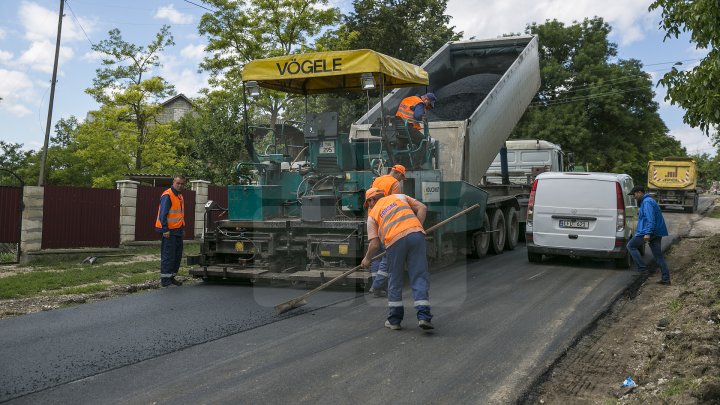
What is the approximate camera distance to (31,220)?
13.0 meters

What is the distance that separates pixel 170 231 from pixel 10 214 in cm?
538

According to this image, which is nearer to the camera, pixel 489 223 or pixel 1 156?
pixel 489 223

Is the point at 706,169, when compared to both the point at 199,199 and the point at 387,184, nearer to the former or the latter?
the point at 199,199

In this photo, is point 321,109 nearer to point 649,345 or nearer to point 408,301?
point 408,301

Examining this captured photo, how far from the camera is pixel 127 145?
94.7 feet

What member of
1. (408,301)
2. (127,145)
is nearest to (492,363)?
(408,301)

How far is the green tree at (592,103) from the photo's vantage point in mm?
35438

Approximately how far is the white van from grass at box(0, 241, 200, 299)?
6.27 m

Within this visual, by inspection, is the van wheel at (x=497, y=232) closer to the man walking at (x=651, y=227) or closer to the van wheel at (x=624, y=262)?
the van wheel at (x=624, y=262)

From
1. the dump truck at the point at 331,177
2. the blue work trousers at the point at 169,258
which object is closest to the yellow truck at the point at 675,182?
the dump truck at the point at 331,177

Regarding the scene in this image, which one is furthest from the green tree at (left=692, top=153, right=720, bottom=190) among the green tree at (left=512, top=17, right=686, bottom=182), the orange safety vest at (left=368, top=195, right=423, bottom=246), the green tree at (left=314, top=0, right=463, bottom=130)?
the orange safety vest at (left=368, top=195, right=423, bottom=246)

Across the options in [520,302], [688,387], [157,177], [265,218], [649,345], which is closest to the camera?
[688,387]

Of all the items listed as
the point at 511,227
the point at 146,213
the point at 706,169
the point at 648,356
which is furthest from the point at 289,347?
the point at 706,169

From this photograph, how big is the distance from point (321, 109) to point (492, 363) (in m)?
5.96
